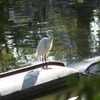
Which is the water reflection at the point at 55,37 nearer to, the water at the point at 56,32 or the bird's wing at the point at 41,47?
the water at the point at 56,32

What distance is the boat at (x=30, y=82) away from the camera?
675 cm

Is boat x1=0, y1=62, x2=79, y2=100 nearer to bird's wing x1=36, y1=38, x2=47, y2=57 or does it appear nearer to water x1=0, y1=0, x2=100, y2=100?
bird's wing x1=36, y1=38, x2=47, y2=57

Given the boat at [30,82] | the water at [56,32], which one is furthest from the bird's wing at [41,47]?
the water at [56,32]

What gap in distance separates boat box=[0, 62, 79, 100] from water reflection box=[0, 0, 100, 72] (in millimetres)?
2212

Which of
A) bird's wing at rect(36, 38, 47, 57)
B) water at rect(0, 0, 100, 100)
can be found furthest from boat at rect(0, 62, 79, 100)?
water at rect(0, 0, 100, 100)

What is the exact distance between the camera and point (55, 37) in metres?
13.3

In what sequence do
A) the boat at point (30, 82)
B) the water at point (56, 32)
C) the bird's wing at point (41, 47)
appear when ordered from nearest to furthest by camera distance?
the boat at point (30, 82) → the bird's wing at point (41, 47) → the water at point (56, 32)

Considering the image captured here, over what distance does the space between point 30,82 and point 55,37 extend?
6358mm

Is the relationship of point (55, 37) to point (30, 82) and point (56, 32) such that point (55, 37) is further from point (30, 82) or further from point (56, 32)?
point (30, 82)

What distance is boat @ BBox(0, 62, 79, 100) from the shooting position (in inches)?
266

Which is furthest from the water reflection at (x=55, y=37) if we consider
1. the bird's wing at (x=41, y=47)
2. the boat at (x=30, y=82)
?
the boat at (x=30, y=82)

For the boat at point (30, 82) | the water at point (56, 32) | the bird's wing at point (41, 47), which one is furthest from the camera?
the water at point (56, 32)

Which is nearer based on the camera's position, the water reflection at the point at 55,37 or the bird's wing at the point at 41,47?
the bird's wing at the point at 41,47

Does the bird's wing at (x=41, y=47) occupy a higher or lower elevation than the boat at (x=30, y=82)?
higher
